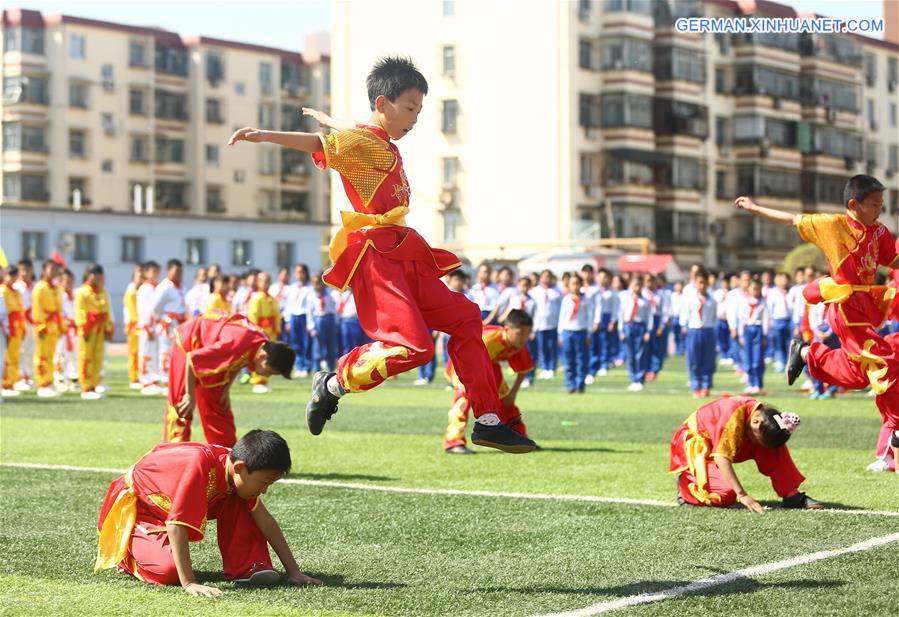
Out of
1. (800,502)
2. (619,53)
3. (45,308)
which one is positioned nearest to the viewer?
(800,502)

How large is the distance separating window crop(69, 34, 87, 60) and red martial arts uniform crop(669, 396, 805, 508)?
6410cm

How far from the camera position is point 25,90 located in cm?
6838

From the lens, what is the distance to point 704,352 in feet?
75.8

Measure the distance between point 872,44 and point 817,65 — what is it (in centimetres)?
756

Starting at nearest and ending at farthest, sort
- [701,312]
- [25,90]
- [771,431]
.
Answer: [771,431] < [701,312] < [25,90]

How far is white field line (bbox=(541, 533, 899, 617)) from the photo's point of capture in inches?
266

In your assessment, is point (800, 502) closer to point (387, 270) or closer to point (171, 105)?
point (387, 270)

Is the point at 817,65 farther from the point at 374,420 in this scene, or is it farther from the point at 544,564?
the point at 544,564

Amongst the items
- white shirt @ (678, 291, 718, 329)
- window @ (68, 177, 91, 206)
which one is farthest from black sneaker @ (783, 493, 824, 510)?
window @ (68, 177, 91, 206)

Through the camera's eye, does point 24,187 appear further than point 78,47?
No

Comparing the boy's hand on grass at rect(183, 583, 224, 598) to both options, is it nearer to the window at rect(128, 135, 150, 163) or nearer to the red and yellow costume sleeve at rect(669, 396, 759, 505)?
the red and yellow costume sleeve at rect(669, 396, 759, 505)

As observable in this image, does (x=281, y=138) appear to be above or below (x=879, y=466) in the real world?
above

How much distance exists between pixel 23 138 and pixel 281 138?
2553 inches

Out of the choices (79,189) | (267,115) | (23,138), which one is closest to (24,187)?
(23,138)
